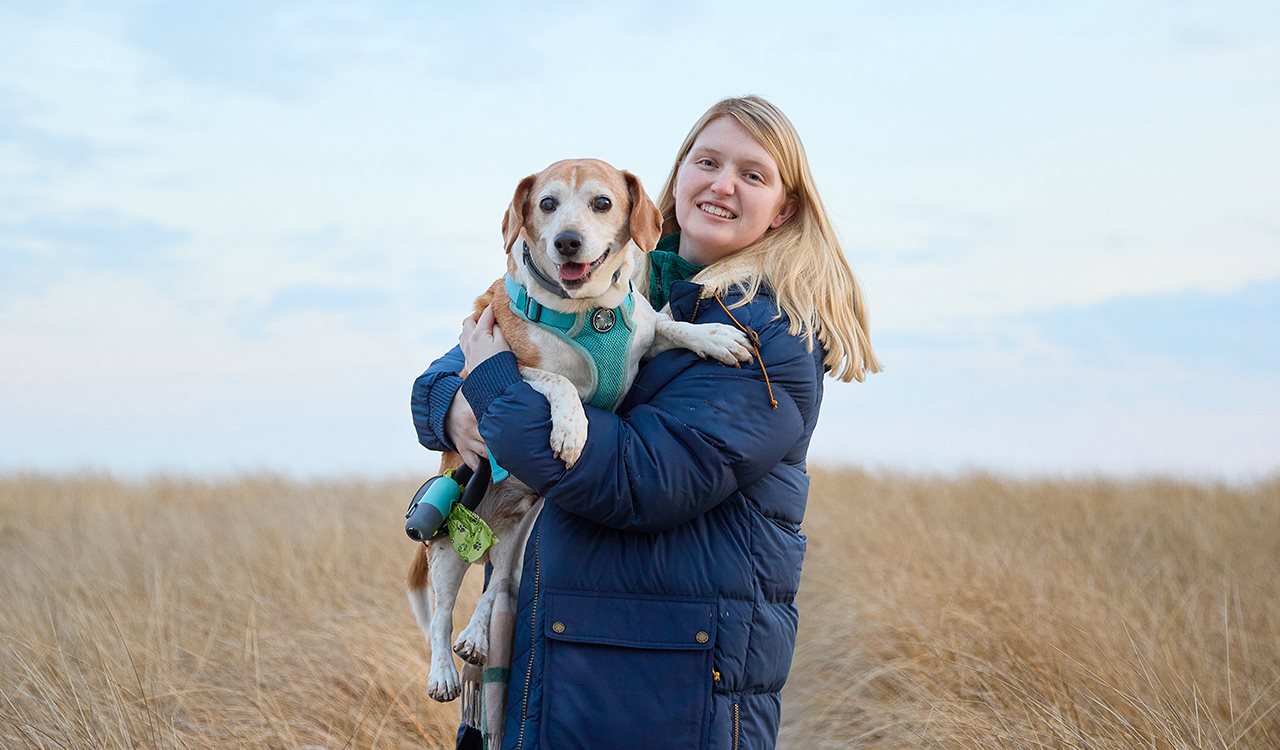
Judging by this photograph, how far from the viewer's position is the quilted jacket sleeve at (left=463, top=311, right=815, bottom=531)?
2523mm

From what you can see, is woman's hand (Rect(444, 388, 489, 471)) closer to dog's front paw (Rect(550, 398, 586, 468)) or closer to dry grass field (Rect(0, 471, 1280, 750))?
dog's front paw (Rect(550, 398, 586, 468))

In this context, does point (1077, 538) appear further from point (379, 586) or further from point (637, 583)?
point (637, 583)

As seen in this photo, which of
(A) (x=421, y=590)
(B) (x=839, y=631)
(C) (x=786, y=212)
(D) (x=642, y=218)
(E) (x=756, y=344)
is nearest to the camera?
(E) (x=756, y=344)

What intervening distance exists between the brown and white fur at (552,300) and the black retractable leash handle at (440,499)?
0.07 metres

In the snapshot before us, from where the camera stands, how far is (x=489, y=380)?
2809 millimetres

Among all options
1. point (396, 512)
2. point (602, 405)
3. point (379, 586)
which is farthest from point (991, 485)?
point (602, 405)

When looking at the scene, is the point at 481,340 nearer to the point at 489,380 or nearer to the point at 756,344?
the point at 489,380

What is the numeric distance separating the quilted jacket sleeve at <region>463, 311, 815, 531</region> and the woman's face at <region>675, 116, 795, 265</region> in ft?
1.93

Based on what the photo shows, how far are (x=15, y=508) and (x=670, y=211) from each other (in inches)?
372

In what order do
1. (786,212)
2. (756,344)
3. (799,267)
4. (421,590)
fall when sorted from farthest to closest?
(421,590) < (786,212) < (799,267) < (756,344)

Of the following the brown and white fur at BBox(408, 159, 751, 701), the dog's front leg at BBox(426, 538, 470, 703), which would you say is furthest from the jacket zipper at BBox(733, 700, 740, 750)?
the dog's front leg at BBox(426, 538, 470, 703)

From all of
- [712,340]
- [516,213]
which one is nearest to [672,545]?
[712,340]

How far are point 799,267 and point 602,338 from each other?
1.91 ft

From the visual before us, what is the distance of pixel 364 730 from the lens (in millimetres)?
4227
